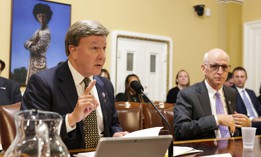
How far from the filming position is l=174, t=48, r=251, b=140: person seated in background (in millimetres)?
2326

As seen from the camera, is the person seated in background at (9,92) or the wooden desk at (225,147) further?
the person seated in background at (9,92)

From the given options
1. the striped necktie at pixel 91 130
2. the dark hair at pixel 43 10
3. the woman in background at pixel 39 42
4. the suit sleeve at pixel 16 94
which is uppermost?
the dark hair at pixel 43 10

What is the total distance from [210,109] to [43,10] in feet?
9.84

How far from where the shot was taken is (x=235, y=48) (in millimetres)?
6648

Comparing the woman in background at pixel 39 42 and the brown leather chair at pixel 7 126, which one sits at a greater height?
the woman in background at pixel 39 42

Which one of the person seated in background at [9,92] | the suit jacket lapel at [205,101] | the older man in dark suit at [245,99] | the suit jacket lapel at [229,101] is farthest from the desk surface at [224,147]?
the older man in dark suit at [245,99]

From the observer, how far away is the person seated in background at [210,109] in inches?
91.6

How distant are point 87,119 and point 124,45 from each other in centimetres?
376

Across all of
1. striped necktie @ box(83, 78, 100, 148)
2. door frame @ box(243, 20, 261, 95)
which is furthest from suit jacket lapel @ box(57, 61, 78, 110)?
door frame @ box(243, 20, 261, 95)

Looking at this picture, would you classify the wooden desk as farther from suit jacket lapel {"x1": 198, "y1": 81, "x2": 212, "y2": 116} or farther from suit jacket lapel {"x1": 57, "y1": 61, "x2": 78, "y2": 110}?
suit jacket lapel {"x1": 57, "y1": 61, "x2": 78, "y2": 110}

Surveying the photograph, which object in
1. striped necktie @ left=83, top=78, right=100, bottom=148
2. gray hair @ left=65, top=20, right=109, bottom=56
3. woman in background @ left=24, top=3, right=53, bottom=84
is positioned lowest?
striped necktie @ left=83, top=78, right=100, bottom=148

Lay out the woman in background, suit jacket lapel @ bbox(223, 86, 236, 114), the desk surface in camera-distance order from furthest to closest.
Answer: the woman in background < suit jacket lapel @ bbox(223, 86, 236, 114) < the desk surface

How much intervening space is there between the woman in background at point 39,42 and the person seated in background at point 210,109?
2594mm

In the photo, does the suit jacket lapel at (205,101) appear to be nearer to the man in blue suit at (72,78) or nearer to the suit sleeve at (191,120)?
the suit sleeve at (191,120)
